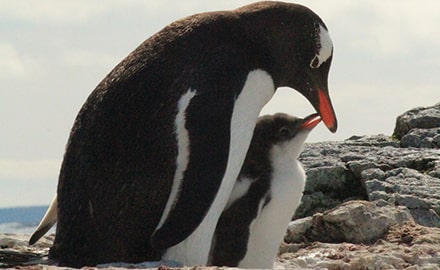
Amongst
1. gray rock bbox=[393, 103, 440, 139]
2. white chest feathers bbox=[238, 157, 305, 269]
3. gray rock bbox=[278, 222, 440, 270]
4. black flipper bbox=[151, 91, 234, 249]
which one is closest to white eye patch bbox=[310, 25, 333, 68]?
white chest feathers bbox=[238, 157, 305, 269]

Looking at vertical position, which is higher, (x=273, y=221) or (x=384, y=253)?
(x=273, y=221)

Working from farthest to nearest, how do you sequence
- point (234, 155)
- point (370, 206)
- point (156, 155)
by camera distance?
point (370, 206) < point (234, 155) < point (156, 155)

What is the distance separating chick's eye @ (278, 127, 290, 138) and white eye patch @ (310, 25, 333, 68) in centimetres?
77

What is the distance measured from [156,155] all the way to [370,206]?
2464 millimetres

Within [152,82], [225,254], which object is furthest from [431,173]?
[152,82]

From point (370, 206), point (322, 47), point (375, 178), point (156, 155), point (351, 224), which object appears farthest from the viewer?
point (375, 178)

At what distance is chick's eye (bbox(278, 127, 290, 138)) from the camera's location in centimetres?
1082

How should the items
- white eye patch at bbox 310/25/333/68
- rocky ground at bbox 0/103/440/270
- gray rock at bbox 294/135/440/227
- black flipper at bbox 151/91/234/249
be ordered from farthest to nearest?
1. gray rock at bbox 294/135/440/227
2. white eye patch at bbox 310/25/333/68
3. rocky ground at bbox 0/103/440/270
4. black flipper at bbox 151/91/234/249

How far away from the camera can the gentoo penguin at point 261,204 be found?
9789mm

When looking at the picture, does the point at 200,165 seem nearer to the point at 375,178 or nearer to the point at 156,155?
the point at 156,155

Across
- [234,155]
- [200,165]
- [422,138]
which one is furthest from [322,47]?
[422,138]

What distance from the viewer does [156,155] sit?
29.6ft

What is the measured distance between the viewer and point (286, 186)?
10.3 meters

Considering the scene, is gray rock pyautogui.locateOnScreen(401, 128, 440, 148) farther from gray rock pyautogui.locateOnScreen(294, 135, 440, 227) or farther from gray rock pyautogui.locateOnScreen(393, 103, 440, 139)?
gray rock pyautogui.locateOnScreen(294, 135, 440, 227)
